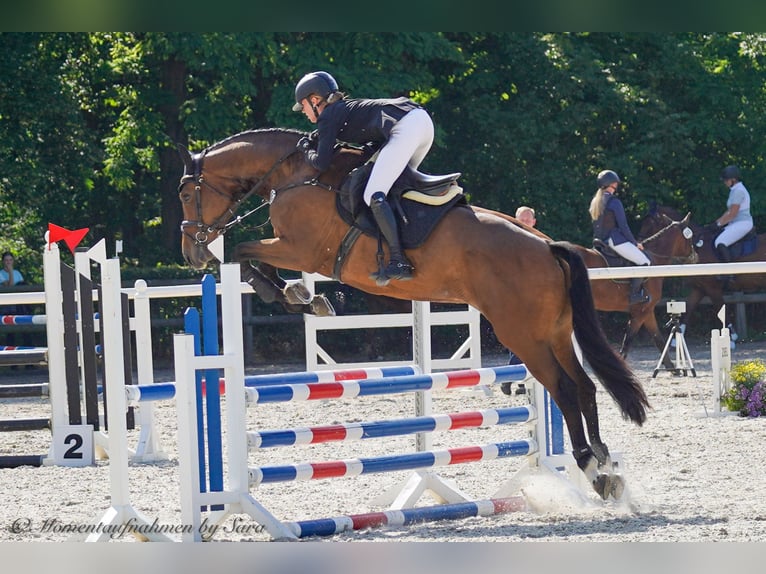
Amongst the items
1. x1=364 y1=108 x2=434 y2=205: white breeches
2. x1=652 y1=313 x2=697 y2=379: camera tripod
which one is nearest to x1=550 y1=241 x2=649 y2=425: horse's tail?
x1=364 y1=108 x2=434 y2=205: white breeches

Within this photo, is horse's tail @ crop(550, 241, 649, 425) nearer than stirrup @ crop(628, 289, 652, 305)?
Yes

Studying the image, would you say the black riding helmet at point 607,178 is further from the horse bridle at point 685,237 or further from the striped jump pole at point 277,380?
the striped jump pole at point 277,380

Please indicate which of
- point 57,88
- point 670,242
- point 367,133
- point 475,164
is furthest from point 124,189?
point 367,133

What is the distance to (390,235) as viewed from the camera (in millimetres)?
5613

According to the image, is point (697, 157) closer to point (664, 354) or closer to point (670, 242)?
point (670, 242)

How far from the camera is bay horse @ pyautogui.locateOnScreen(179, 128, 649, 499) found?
18.3ft

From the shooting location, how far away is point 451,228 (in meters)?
5.68

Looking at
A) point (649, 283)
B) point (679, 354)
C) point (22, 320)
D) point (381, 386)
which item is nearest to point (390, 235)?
point (381, 386)

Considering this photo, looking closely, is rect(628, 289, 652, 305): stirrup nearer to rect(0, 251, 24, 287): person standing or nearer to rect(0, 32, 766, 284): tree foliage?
rect(0, 32, 766, 284): tree foliage

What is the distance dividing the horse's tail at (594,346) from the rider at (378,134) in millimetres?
768

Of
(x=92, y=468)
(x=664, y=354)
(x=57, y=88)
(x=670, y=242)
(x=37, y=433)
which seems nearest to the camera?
(x=92, y=468)

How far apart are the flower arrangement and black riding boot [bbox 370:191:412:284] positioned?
3.65 metres

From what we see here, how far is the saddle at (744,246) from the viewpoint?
14.2m
